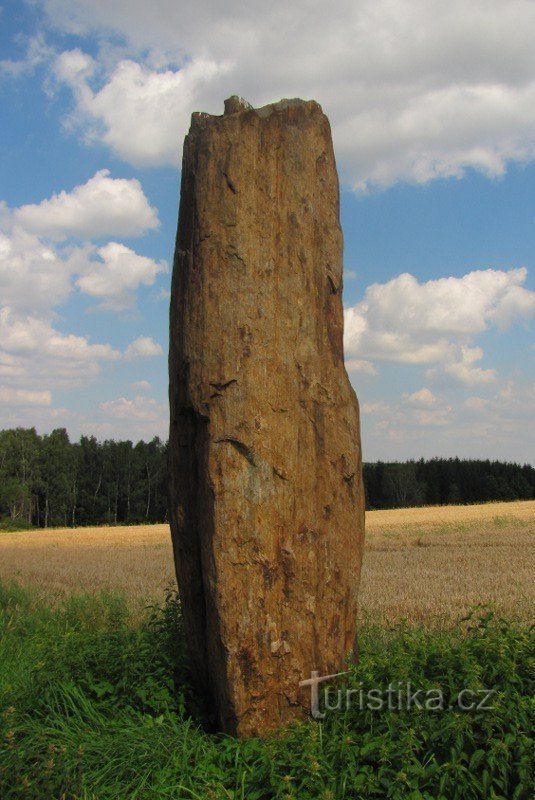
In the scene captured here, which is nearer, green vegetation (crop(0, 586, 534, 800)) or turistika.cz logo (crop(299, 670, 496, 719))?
green vegetation (crop(0, 586, 534, 800))

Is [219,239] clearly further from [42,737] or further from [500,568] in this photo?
[500,568]

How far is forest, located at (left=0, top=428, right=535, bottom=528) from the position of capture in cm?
7094

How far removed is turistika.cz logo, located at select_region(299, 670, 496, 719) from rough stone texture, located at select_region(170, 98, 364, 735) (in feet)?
0.28

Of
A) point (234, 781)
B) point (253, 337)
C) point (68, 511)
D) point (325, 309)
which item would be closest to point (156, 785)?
point (234, 781)

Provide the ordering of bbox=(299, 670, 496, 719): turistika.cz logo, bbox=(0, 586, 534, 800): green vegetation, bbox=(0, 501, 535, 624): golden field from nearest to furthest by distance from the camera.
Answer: bbox=(0, 586, 534, 800): green vegetation
bbox=(299, 670, 496, 719): turistika.cz logo
bbox=(0, 501, 535, 624): golden field

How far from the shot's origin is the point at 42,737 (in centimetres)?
559

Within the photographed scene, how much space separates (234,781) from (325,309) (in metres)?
3.60

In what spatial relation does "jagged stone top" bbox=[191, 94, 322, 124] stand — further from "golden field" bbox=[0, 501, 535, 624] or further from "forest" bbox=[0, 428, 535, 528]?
"forest" bbox=[0, 428, 535, 528]

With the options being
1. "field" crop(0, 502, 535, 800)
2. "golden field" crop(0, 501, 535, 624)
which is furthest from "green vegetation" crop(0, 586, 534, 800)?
"golden field" crop(0, 501, 535, 624)

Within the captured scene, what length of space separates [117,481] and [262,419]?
8211 cm

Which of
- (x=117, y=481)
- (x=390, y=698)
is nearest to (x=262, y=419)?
(x=390, y=698)

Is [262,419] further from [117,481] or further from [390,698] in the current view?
[117,481]

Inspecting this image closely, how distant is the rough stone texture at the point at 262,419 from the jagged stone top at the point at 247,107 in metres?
0.02

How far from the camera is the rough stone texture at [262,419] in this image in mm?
5676
